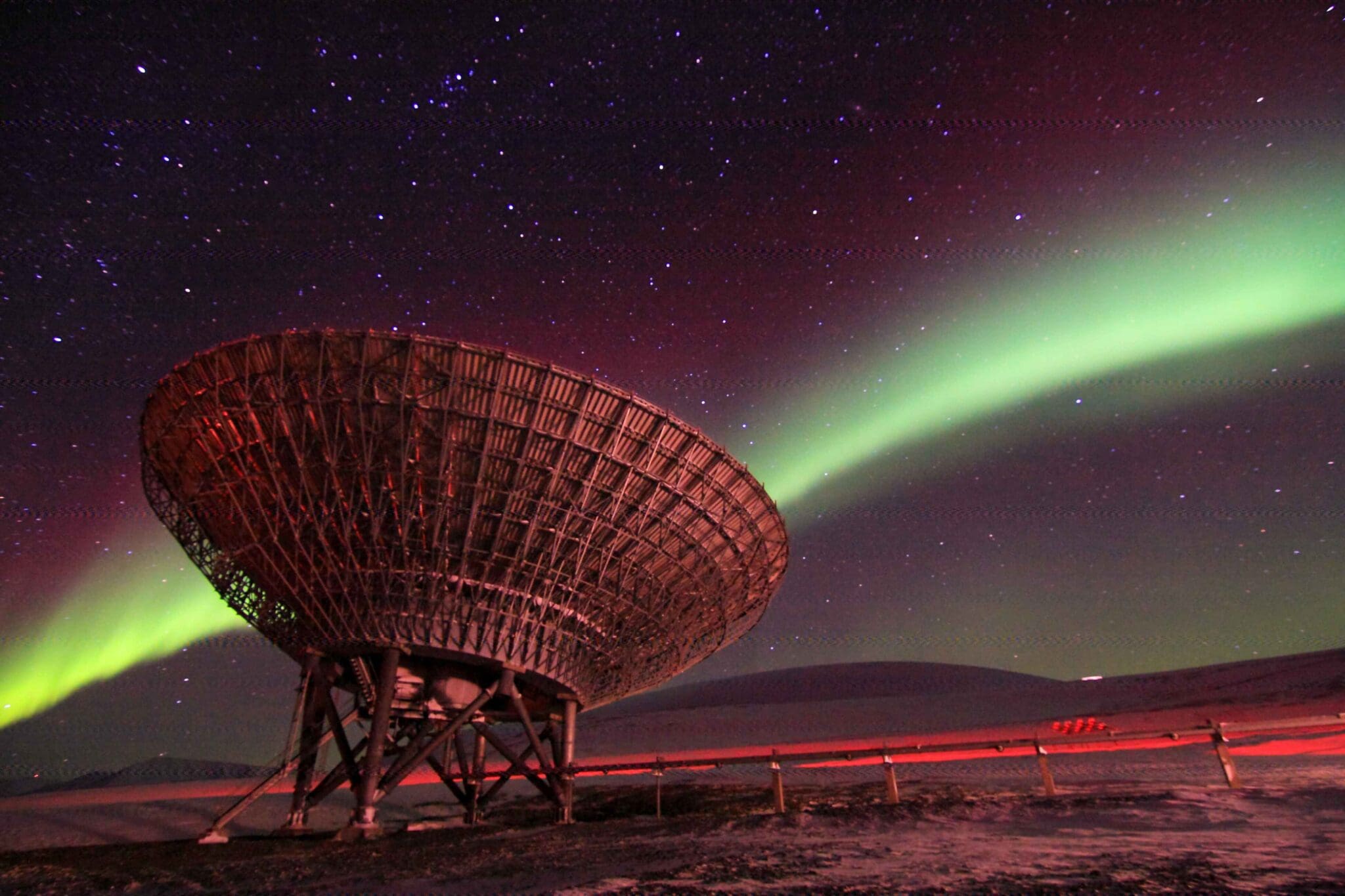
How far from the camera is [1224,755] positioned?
1438cm

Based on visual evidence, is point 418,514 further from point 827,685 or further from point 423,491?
point 827,685

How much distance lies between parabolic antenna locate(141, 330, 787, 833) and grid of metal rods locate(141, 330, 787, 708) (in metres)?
0.05

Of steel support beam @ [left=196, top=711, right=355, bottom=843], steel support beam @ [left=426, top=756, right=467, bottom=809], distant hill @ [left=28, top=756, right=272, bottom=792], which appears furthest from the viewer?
distant hill @ [left=28, top=756, right=272, bottom=792]

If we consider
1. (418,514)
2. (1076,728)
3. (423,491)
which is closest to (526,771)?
(418,514)

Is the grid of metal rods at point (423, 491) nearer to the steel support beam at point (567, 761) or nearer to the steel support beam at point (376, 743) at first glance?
the steel support beam at point (376, 743)

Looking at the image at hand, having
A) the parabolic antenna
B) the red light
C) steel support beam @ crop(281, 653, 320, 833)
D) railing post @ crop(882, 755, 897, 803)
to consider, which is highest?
the parabolic antenna

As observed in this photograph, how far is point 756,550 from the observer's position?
82.7ft

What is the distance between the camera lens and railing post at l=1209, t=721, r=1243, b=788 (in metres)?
14.2

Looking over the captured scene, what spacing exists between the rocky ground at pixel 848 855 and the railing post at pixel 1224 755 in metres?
0.55

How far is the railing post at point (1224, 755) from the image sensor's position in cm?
1416

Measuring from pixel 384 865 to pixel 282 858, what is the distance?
122 inches

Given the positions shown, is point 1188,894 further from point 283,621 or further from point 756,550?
point 283,621

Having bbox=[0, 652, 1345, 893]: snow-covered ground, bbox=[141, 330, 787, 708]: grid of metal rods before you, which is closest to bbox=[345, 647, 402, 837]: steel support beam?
bbox=[141, 330, 787, 708]: grid of metal rods

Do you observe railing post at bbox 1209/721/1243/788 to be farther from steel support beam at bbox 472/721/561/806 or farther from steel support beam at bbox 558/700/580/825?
steel support beam at bbox 472/721/561/806
